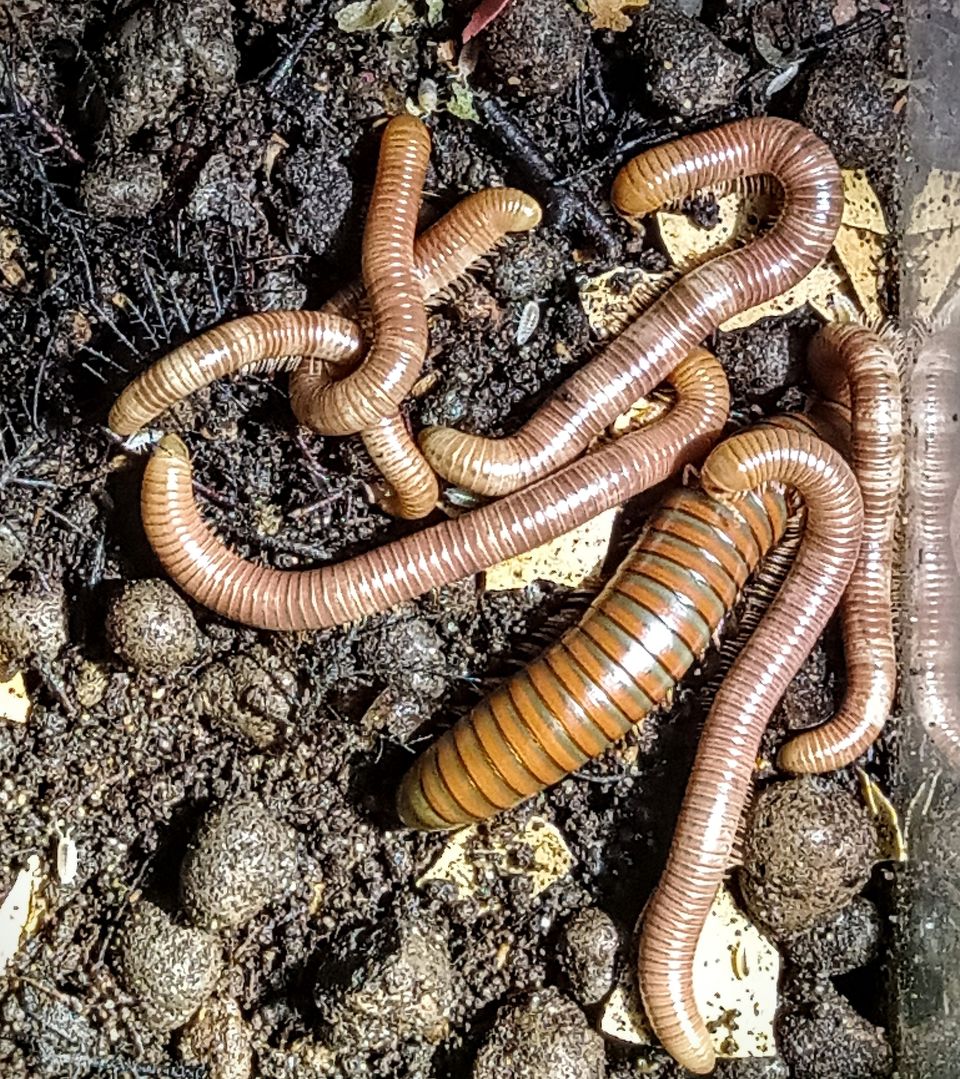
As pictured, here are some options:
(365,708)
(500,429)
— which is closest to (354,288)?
(500,429)

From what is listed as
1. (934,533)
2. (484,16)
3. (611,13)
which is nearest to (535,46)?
(484,16)

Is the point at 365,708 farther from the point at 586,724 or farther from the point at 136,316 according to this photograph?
the point at 136,316

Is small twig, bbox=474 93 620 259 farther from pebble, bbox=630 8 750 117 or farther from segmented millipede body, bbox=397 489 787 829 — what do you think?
segmented millipede body, bbox=397 489 787 829

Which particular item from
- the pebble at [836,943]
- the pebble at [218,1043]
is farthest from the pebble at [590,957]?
the pebble at [218,1043]

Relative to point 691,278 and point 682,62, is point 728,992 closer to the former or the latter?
point 691,278

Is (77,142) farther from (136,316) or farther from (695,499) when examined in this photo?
(695,499)

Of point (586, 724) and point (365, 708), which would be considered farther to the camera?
point (365, 708)

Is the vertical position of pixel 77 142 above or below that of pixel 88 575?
above

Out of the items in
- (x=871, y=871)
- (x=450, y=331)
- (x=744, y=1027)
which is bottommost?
(x=744, y=1027)
